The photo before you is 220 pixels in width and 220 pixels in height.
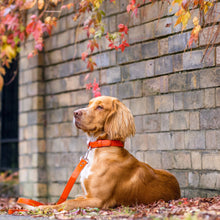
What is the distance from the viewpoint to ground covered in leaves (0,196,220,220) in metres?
4.15

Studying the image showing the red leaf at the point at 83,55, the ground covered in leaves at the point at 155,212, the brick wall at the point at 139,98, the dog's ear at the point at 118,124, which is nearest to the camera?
the ground covered in leaves at the point at 155,212

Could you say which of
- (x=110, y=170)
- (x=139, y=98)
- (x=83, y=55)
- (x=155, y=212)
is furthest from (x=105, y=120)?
(x=83, y=55)

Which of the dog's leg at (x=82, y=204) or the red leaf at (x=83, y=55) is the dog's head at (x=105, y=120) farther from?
the red leaf at (x=83, y=55)

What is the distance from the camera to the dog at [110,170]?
489cm

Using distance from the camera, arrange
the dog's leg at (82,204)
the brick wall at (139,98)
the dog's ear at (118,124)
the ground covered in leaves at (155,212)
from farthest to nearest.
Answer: the brick wall at (139,98)
the dog's ear at (118,124)
the dog's leg at (82,204)
the ground covered in leaves at (155,212)

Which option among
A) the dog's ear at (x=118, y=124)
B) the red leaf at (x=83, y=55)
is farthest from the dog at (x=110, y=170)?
the red leaf at (x=83, y=55)

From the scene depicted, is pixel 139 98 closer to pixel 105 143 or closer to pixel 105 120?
pixel 105 120

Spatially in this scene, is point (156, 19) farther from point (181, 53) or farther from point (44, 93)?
point (44, 93)

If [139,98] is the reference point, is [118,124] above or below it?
below

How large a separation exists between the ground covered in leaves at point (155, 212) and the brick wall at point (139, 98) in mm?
944

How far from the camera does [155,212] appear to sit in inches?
177

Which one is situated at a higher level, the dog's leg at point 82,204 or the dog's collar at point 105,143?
the dog's collar at point 105,143

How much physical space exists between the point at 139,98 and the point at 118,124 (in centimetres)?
180

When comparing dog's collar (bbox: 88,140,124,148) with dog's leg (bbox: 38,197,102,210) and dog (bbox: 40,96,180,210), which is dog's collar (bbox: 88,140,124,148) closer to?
dog (bbox: 40,96,180,210)
